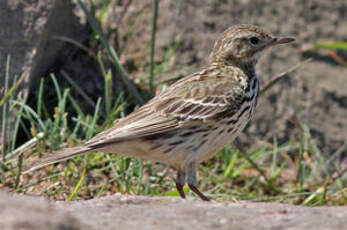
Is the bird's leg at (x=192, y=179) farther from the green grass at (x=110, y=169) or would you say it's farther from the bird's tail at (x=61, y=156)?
the bird's tail at (x=61, y=156)

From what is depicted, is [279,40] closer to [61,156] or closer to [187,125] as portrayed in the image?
[187,125]

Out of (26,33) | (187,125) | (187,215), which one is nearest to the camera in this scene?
(187,215)

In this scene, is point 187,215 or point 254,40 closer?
point 187,215

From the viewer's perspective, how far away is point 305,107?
324 inches

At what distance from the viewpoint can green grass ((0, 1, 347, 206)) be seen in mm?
5668

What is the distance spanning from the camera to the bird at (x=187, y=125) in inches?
197

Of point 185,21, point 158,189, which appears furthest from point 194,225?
point 185,21

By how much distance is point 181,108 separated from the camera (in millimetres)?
5461

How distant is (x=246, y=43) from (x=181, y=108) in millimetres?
1077

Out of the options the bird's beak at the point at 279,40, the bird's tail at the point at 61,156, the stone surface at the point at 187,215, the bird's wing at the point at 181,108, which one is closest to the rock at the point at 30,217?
the stone surface at the point at 187,215

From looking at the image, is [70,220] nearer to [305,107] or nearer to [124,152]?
[124,152]

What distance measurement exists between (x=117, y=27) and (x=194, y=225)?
14.4 ft

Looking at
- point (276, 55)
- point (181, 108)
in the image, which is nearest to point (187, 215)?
point (181, 108)

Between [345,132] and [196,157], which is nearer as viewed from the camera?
[196,157]
